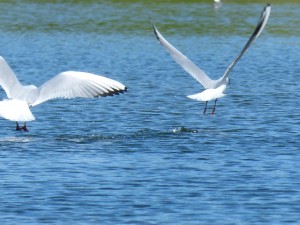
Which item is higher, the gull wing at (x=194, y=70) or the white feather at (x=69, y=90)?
the gull wing at (x=194, y=70)

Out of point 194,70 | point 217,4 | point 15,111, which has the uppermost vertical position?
point 217,4

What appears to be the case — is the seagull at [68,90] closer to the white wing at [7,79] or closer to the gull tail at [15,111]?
the gull tail at [15,111]

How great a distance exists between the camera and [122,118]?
2153cm

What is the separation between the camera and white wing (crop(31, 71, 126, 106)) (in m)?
17.4

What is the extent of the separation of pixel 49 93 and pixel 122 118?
415 cm

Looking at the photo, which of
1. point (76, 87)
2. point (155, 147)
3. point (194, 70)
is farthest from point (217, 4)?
point (76, 87)

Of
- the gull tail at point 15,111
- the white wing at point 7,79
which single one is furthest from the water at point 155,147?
the white wing at point 7,79

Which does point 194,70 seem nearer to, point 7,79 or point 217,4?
point 7,79

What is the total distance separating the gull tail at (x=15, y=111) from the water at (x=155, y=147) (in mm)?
583

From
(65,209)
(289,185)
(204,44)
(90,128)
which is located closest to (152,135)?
(90,128)

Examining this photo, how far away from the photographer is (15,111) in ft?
55.3

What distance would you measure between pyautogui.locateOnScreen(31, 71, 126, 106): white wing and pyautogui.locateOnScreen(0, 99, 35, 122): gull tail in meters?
0.45

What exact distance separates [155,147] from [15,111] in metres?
2.36

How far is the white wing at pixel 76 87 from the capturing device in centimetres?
1744
